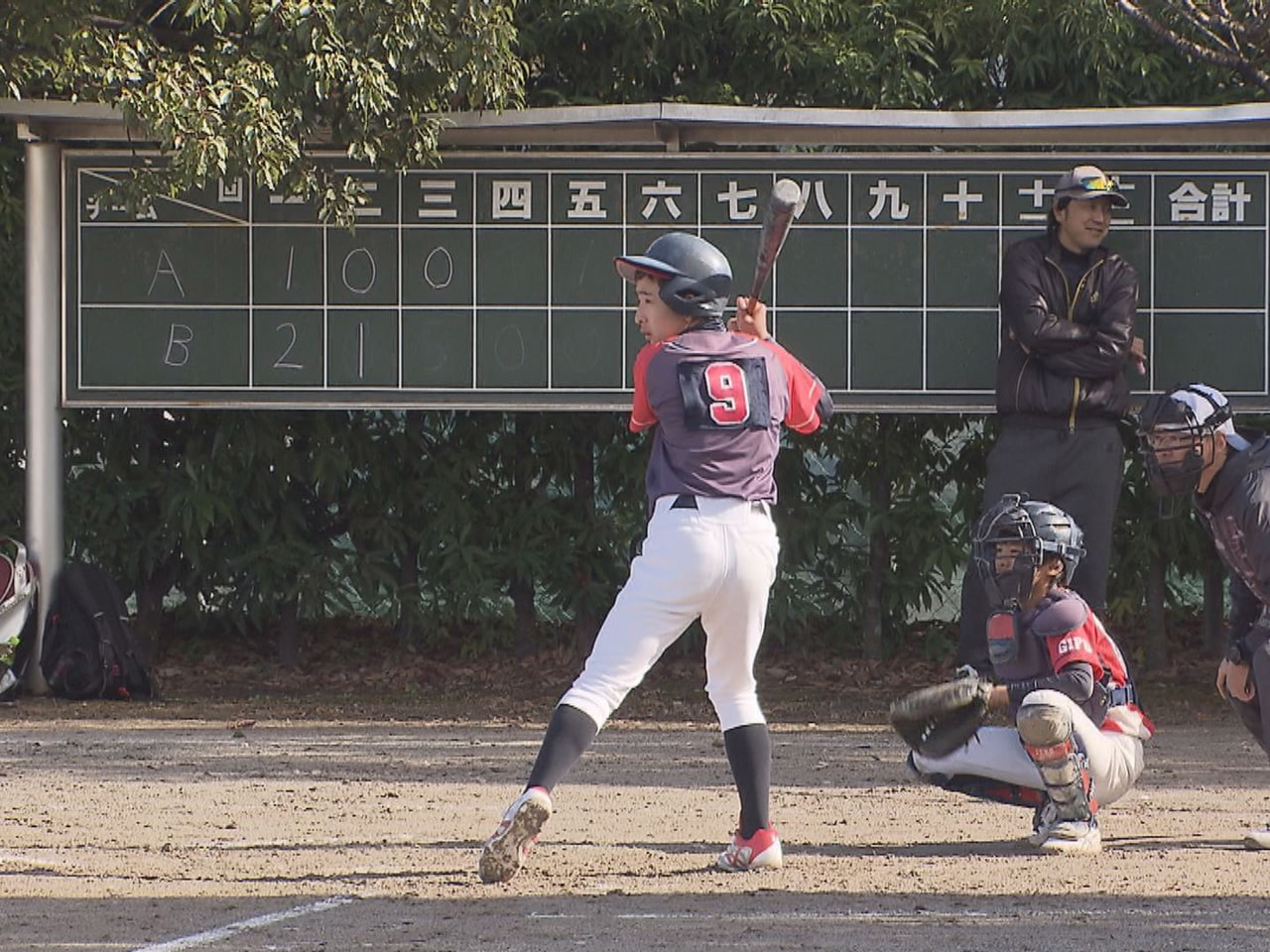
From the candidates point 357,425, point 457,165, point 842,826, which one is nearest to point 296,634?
point 357,425

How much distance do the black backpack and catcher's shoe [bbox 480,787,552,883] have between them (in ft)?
17.5

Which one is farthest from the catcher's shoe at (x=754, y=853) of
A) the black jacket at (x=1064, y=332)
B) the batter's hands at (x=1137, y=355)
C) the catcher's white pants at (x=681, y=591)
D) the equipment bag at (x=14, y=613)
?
the equipment bag at (x=14, y=613)

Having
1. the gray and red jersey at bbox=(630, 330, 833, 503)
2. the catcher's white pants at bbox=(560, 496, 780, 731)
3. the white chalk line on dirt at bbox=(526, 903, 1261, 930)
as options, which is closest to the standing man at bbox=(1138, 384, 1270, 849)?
the white chalk line on dirt at bbox=(526, 903, 1261, 930)

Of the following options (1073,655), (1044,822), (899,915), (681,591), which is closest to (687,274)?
(681,591)

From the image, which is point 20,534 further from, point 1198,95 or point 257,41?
point 1198,95

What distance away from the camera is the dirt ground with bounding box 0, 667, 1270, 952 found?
526 centimetres

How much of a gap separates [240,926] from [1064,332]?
17.8ft

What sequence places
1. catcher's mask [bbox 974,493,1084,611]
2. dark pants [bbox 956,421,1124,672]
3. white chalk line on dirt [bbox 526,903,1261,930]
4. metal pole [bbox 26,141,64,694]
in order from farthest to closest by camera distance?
metal pole [bbox 26,141,64,694] → dark pants [bbox 956,421,1124,672] → catcher's mask [bbox 974,493,1084,611] → white chalk line on dirt [bbox 526,903,1261,930]

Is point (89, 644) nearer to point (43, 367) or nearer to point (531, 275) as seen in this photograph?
point (43, 367)

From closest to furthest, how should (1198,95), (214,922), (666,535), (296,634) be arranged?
(214,922)
(666,535)
(1198,95)
(296,634)

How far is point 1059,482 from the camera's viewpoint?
31.7 ft

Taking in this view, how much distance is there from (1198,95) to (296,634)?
5886 millimetres

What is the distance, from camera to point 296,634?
12.1 meters

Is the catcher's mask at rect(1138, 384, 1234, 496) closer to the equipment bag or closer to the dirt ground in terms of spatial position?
the dirt ground
